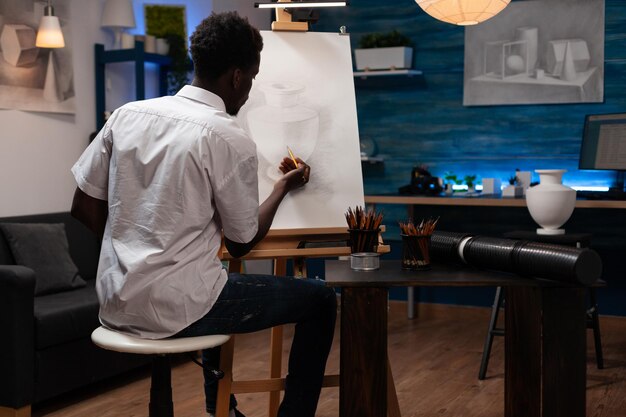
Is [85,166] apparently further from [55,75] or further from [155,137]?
[55,75]

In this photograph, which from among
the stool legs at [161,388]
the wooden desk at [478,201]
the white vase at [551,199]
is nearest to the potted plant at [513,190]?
the wooden desk at [478,201]

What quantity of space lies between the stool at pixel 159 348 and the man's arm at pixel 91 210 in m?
0.30

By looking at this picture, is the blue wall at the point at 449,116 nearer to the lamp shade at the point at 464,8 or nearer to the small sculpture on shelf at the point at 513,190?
the small sculpture on shelf at the point at 513,190

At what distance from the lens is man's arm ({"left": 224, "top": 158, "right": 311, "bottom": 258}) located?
2.37 meters

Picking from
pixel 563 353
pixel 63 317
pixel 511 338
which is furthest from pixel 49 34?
pixel 563 353

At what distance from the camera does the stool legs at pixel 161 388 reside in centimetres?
225

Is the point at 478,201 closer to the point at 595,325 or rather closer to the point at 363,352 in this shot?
the point at 595,325

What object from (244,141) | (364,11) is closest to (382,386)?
(244,141)

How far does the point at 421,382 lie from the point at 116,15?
2.65 meters

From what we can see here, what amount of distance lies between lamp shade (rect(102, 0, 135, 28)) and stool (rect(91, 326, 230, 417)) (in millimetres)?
2836

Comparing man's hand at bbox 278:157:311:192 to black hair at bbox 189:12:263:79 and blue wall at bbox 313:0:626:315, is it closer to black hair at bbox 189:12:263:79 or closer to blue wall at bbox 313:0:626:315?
black hair at bbox 189:12:263:79

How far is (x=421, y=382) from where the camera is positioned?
3859mm

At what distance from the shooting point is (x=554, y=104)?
17.1ft

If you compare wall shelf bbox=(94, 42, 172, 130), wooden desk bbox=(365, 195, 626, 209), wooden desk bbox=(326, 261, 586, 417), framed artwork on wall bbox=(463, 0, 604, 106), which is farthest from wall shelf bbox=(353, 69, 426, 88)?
wooden desk bbox=(326, 261, 586, 417)
